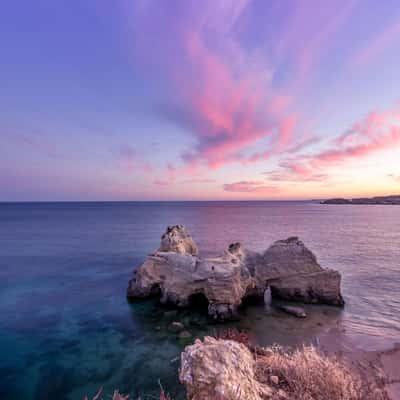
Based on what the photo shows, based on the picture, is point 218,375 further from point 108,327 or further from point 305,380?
point 108,327

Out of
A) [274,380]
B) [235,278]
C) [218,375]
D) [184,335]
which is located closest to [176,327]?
[184,335]

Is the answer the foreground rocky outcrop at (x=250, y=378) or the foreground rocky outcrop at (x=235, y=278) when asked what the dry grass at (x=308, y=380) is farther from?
the foreground rocky outcrop at (x=235, y=278)

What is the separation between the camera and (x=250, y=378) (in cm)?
584

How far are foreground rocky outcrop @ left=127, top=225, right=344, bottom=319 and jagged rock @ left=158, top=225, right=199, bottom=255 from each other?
4408 mm

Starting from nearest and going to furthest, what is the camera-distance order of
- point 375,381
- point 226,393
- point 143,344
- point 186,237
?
point 226,393 < point 375,381 < point 143,344 < point 186,237

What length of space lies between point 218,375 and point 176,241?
19109mm

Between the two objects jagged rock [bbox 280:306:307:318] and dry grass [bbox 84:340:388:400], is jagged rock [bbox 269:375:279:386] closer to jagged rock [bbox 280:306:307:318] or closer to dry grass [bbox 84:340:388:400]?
dry grass [bbox 84:340:388:400]

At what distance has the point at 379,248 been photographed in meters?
39.7

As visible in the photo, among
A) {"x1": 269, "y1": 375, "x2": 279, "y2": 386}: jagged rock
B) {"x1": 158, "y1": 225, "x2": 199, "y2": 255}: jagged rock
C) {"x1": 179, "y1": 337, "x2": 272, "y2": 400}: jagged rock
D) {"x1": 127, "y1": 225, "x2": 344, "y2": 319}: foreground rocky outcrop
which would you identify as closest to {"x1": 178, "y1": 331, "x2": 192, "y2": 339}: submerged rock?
{"x1": 127, "y1": 225, "x2": 344, "y2": 319}: foreground rocky outcrop

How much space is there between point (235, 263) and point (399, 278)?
20079mm

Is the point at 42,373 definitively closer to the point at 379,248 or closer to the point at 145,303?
the point at 145,303

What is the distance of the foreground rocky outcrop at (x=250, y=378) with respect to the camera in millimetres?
5344

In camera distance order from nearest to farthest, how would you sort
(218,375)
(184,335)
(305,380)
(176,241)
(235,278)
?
(218,375) → (305,380) → (184,335) → (235,278) → (176,241)

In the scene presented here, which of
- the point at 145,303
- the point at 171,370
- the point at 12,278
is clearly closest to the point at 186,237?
the point at 145,303
